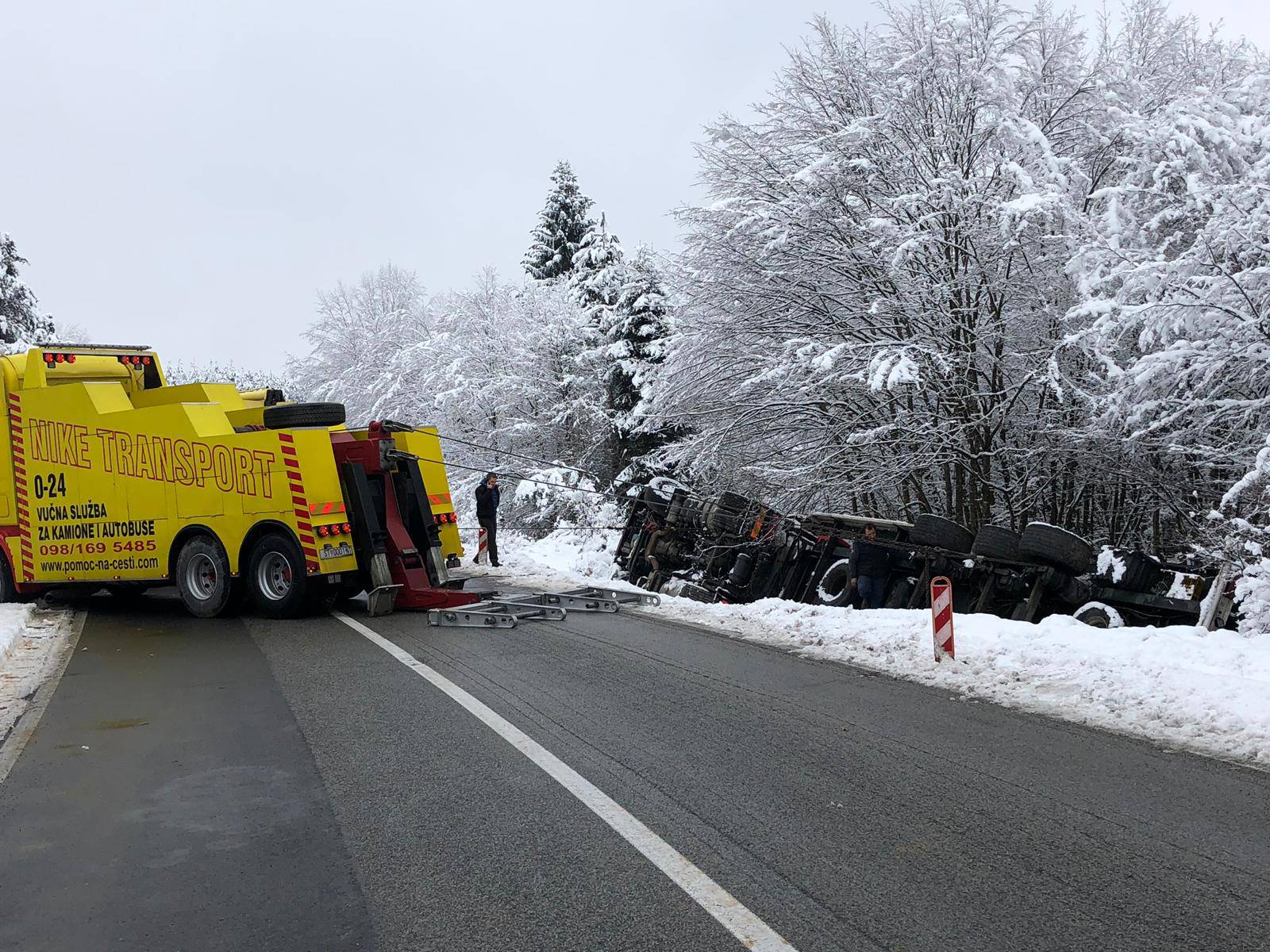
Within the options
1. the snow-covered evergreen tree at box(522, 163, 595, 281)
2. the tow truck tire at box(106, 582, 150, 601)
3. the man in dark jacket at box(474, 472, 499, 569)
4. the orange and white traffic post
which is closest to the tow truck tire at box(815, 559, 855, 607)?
the orange and white traffic post

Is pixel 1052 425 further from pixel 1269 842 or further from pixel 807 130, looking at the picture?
pixel 1269 842

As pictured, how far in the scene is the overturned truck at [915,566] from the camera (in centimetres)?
1160

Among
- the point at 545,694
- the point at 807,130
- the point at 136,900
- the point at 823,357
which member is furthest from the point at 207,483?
the point at 807,130

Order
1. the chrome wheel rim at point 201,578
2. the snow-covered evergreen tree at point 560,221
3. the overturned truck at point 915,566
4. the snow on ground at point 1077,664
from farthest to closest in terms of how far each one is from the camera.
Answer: the snow-covered evergreen tree at point 560,221 < the chrome wheel rim at point 201,578 < the overturned truck at point 915,566 < the snow on ground at point 1077,664

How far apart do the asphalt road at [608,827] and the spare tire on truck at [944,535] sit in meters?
5.07

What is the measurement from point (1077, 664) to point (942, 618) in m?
1.12

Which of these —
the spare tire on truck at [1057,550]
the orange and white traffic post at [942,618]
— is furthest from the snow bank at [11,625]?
the spare tire on truck at [1057,550]

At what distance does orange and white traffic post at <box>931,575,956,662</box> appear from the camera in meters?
8.73

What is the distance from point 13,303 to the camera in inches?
1377

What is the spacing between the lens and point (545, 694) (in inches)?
307

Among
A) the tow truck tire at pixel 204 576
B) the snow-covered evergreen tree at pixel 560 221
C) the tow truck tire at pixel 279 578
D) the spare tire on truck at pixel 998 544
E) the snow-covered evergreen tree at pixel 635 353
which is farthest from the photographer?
the snow-covered evergreen tree at pixel 560 221

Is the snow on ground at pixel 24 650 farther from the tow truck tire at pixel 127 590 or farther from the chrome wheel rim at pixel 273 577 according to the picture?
the chrome wheel rim at pixel 273 577

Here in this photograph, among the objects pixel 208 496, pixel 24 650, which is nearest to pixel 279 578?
pixel 208 496

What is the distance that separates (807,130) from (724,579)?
7.17 meters
